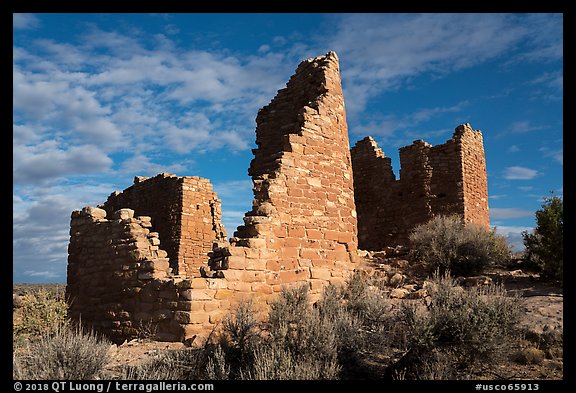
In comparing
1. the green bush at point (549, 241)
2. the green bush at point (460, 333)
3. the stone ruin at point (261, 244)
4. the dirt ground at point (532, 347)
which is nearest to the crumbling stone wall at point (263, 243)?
the stone ruin at point (261, 244)

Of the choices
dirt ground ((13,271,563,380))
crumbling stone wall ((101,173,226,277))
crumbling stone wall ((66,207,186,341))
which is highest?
crumbling stone wall ((101,173,226,277))

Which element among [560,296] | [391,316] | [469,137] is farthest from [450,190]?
[391,316]

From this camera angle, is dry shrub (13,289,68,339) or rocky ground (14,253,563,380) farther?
dry shrub (13,289,68,339)

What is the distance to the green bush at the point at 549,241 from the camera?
11.1 m

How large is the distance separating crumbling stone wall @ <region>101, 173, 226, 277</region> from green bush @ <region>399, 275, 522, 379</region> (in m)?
9.45

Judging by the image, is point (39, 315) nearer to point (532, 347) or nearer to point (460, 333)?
point (460, 333)

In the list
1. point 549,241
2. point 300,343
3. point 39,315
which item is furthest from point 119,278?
point 549,241

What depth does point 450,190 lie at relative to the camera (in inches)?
623

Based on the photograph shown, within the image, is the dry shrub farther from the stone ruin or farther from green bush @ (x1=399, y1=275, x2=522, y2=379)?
green bush @ (x1=399, y1=275, x2=522, y2=379)

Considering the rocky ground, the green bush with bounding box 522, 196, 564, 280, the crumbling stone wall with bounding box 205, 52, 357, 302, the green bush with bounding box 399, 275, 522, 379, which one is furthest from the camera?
the green bush with bounding box 522, 196, 564, 280

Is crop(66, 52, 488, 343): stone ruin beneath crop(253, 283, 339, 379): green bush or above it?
above

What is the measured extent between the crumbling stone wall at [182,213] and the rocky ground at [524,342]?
16.6 ft

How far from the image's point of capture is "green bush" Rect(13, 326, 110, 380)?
582 cm

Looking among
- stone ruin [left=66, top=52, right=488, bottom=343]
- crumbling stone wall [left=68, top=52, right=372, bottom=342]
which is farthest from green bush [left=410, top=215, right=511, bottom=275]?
crumbling stone wall [left=68, top=52, right=372, bottom=342]
